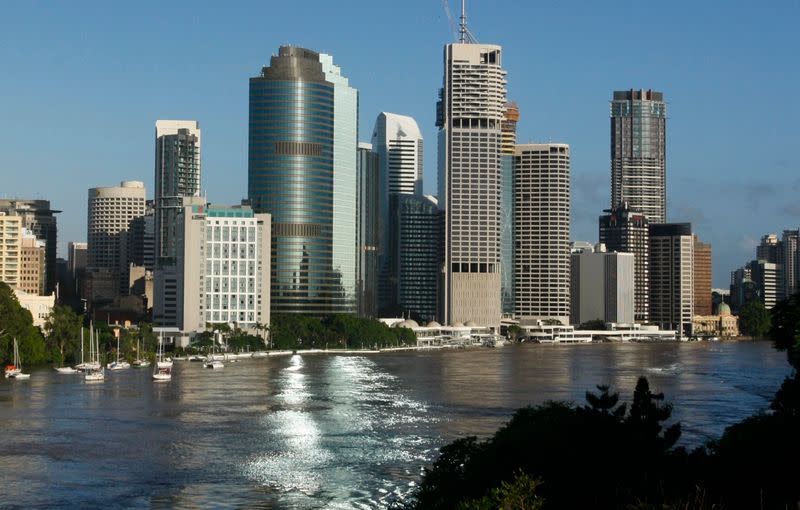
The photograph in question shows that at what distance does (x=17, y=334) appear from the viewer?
5930 inches

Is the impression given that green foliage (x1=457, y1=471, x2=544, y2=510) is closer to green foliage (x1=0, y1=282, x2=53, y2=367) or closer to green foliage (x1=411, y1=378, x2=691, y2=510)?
green foliage (x1=411, y1=378, x2=691, y2=510)

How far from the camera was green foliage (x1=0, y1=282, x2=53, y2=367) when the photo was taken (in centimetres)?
14788

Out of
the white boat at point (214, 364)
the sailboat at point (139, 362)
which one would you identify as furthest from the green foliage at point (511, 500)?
the sailboat at point (139, 362)

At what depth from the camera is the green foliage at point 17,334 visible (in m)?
148

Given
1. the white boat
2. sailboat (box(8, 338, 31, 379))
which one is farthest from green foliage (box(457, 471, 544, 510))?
the white boat

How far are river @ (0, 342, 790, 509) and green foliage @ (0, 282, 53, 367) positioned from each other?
6563 millimetres


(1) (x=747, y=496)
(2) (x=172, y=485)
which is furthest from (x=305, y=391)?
(1) (x=747, y=496)

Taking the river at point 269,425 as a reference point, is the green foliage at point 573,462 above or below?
above

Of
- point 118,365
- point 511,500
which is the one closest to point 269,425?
point 511,500

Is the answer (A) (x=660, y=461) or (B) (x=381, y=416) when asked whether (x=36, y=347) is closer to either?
(B) (x=381, y=416)

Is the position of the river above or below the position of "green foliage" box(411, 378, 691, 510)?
below

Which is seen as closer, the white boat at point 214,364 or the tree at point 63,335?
the tree at point 63,335

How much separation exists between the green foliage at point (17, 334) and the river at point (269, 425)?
6.56 m

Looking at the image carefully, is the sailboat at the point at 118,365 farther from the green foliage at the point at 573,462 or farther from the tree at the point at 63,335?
the green foliage at the point at 573,462
